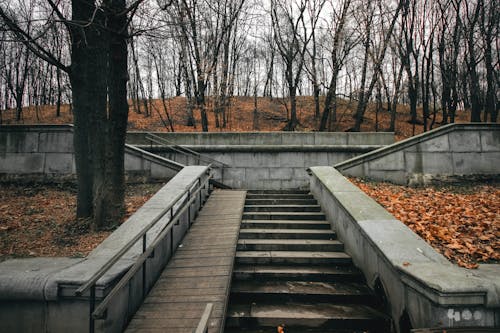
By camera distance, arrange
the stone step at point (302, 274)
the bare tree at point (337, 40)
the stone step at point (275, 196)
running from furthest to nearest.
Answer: the bare tree at point (337, 40) → the stone step at point (275, 196) → the stone step at point (302, 274)

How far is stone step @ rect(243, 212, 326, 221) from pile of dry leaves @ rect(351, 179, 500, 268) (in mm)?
1513

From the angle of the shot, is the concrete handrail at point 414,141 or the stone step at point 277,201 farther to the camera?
the concrete handrail at point 414,141

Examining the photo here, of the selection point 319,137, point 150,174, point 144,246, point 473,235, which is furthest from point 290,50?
point 144,246

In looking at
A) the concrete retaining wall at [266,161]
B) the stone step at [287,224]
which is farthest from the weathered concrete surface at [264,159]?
the stone step at [287,224]

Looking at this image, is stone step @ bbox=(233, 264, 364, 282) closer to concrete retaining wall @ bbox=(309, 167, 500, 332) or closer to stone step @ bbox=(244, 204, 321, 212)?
concrete retaining wall @ bbox=(309, 167, 500, 332)

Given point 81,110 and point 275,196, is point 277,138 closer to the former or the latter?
point 275,196

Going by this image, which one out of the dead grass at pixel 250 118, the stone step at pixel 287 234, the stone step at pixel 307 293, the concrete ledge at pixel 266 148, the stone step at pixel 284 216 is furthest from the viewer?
the dead grass at pixel 250 118

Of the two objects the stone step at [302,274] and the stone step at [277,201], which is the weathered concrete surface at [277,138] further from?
the stone step at [302,274]

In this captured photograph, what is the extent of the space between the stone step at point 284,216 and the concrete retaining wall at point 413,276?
1263 mm

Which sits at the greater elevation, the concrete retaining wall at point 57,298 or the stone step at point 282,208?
the stone step at point 282,208

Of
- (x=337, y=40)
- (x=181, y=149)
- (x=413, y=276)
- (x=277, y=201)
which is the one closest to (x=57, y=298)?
(x=413, y=276)

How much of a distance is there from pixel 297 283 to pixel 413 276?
180cm

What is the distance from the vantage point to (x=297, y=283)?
Result: 4367 millimetres

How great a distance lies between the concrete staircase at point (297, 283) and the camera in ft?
11.7
